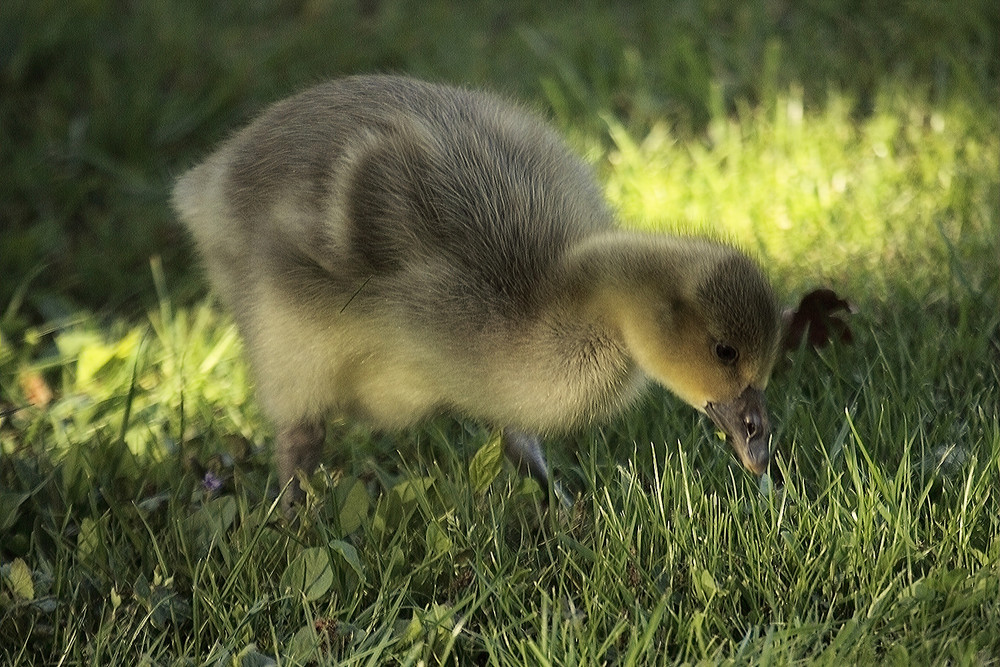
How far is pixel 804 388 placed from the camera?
10.4 ft

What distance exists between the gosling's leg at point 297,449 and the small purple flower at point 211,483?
136 mm

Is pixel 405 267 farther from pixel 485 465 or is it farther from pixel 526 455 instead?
pixel 526 455

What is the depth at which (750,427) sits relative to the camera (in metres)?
2.57

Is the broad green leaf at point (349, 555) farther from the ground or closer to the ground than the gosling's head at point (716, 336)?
closer to the ground

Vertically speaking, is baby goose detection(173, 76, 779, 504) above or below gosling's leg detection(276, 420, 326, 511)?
above

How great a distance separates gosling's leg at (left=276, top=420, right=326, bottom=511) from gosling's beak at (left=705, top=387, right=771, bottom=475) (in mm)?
895

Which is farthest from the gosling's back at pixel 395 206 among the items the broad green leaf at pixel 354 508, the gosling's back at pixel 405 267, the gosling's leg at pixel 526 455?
the gosling's leg at pixel 526 455

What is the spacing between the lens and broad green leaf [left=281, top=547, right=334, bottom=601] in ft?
8.05

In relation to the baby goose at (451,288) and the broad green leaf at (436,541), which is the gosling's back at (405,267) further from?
the broad green leaf at (436,541)

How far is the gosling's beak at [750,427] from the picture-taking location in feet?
8.44

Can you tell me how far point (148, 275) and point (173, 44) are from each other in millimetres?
1247

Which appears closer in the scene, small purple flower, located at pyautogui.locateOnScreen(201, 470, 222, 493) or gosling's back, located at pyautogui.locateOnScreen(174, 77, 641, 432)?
gosling's back, located at pyautogui.locateOnScreen(174, 77, 641, 432)

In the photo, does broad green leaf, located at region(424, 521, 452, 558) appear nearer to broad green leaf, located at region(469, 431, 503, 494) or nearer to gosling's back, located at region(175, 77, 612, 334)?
broad green leaf, located at region(469, 431, 503, 494)

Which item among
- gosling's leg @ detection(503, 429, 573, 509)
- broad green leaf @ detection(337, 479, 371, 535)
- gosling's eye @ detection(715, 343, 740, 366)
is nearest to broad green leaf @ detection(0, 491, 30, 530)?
broad green leaf @ detection(337, 479, 371, 535)
